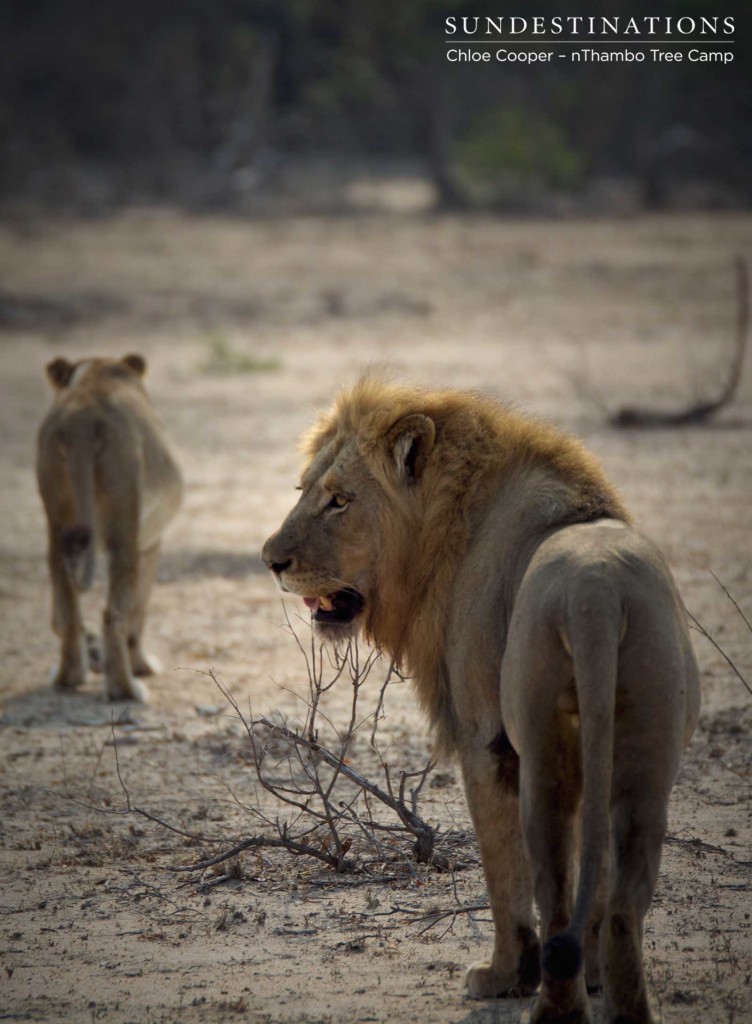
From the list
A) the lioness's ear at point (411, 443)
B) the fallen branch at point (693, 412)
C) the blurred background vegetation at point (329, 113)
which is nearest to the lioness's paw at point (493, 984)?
the lioness's ear at point (411, 443)

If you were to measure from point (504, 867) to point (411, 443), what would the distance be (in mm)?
1053

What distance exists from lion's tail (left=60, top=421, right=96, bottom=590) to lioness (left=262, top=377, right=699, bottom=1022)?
8.14ft

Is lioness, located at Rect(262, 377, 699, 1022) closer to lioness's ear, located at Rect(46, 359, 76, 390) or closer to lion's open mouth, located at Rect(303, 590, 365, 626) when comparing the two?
lion's open mouth, located at Rect(303, 590, 365, 626)

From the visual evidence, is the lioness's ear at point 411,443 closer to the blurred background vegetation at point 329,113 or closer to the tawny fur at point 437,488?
the tawny fur at point 437,488

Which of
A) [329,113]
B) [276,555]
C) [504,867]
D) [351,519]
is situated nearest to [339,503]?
[351,519]

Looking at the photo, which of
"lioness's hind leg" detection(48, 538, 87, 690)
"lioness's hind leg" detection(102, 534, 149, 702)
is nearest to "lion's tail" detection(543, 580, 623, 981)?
"lioness's hind leg" detection(102, 534, 149, 702)

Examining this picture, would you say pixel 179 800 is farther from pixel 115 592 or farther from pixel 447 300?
pixel 447 300

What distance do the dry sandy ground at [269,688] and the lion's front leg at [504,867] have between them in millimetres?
78

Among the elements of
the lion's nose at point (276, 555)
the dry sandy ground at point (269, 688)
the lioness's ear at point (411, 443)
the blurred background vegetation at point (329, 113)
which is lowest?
A: the dry sandy ground at point (269, 688)

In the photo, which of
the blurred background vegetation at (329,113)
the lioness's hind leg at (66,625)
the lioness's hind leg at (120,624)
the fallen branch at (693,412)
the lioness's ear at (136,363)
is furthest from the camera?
the blurred background vegetation at (329,113)

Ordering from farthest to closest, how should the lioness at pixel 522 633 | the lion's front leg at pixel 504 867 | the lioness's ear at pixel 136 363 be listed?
the lioness's ear at pixel 136 363 < the lion's front leg at pixel 504 867 < the lioness at pixel 522 633

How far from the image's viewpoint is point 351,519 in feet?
12.0

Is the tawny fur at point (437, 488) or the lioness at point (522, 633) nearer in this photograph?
the lioness at point (522, 633)

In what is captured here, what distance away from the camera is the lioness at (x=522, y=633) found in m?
2.91
